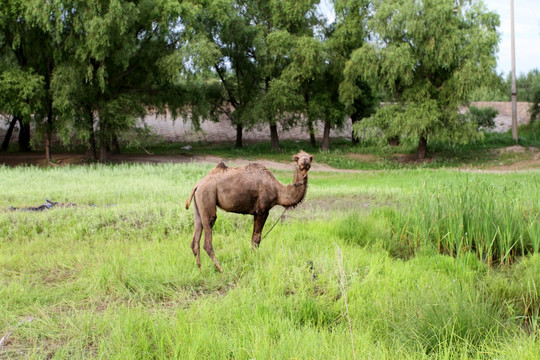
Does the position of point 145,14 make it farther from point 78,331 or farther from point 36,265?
point 78,331

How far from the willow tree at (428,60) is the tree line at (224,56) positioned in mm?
71

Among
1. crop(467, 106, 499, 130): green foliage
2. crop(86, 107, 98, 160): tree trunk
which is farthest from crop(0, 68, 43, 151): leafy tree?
crop(467, 106, 499, 130): green foliage

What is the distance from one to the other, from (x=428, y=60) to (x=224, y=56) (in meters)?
14.0

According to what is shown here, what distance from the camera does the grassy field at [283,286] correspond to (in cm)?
368

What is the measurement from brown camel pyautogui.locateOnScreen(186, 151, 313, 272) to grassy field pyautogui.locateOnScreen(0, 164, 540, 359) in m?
0.68

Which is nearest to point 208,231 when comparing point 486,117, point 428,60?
point 428,60

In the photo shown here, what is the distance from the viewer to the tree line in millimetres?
22625

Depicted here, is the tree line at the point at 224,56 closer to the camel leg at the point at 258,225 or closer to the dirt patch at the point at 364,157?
the dirt patch at the point at 364,157

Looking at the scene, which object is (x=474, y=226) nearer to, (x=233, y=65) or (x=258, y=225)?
(x=258, y=225)

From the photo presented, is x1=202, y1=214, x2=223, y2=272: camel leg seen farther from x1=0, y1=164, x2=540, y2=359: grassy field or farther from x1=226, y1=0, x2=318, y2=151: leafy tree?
x1=226, y1=0, x2=318, y2=151: leafy tree

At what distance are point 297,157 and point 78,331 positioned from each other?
9.23 feet

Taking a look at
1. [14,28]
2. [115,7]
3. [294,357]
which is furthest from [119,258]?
[14,28]

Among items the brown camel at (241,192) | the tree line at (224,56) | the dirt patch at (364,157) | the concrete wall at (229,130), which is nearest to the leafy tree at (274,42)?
the tree line at (224,56)

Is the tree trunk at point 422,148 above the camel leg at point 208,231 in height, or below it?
above
